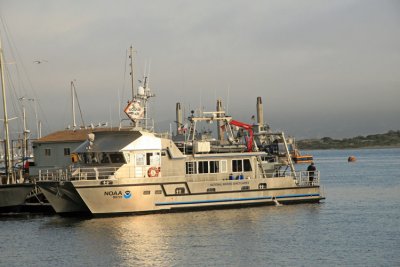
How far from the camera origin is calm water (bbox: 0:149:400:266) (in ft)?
92.9

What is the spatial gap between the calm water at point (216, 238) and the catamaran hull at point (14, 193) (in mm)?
895

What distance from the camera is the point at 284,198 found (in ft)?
141

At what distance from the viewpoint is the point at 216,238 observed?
32438mm

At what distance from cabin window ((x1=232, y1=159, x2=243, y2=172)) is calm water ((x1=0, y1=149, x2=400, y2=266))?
8.18 feet

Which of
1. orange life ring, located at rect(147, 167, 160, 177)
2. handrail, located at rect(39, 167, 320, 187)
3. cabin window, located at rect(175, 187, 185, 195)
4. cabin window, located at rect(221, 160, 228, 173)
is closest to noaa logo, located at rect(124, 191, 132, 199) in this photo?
handrail, located at rect(39, 167, 320, 187)

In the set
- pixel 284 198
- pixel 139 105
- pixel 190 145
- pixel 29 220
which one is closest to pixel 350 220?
pixel 284 198

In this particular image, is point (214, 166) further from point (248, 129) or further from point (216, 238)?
point (216, 238)

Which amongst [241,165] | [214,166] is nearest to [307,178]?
[241,165]

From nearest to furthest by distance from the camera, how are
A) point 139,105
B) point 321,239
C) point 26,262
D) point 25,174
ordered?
point 26,262, point 321,239, point 139,105, point 25,174

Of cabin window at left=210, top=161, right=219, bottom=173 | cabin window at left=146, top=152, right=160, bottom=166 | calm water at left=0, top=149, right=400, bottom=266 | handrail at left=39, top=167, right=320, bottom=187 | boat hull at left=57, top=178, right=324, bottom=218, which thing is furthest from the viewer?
cabin window at left=210, top=161, right=219, bottom=173

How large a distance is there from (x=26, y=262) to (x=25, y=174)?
70.6 feet

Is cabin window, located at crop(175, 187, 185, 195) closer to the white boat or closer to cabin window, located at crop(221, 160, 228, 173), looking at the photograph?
the white boat

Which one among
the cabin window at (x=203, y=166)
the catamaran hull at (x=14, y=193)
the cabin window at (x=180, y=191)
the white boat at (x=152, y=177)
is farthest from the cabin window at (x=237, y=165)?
the catamaran hull at (x=14, y=193)

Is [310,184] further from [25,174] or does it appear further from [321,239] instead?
[25,174]
